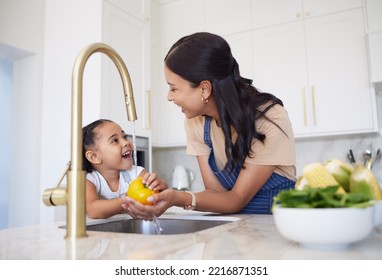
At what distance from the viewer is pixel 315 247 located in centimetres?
49

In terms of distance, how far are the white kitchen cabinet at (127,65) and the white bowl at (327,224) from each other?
1859mm

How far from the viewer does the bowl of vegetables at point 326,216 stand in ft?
1.45

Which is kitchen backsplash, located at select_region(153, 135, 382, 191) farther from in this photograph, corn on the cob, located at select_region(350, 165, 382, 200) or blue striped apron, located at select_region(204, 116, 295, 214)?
corn on the cob, located at select_region(350, 165, 382, 200)

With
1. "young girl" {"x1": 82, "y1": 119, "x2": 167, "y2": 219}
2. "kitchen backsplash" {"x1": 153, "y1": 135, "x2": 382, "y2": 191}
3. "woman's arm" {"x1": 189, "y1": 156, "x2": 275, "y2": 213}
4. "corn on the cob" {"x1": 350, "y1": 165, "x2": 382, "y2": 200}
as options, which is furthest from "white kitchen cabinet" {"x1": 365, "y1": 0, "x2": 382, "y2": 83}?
"corn on the cob" {"x1": 350, "y1": 165, "x2": 382, "y2": 200}

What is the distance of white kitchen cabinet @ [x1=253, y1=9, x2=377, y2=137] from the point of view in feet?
7.60

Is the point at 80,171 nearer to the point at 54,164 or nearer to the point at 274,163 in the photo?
the point at 274,163

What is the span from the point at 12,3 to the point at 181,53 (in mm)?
1632

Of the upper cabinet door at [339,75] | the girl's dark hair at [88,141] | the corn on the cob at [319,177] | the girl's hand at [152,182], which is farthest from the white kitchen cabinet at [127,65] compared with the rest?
the corn on the cob at [319,177]

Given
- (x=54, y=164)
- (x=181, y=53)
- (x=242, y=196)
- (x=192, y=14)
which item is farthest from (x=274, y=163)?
(x=192, y=14)

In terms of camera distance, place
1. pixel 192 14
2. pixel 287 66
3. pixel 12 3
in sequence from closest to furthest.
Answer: pixel 12 3 → pixel 287 66 → pixel 192 14

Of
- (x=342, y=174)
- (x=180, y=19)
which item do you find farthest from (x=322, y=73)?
(x=342, y=174)

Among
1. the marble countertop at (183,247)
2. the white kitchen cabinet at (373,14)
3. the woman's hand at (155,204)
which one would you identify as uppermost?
the white kitchen cabinet at (373,14)

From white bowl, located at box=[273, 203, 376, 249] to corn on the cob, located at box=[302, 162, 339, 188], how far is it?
69mm

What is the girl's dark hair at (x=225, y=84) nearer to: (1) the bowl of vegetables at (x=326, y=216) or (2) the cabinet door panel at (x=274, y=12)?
(1) the bowl of vegetables at (x=326, y=216)
